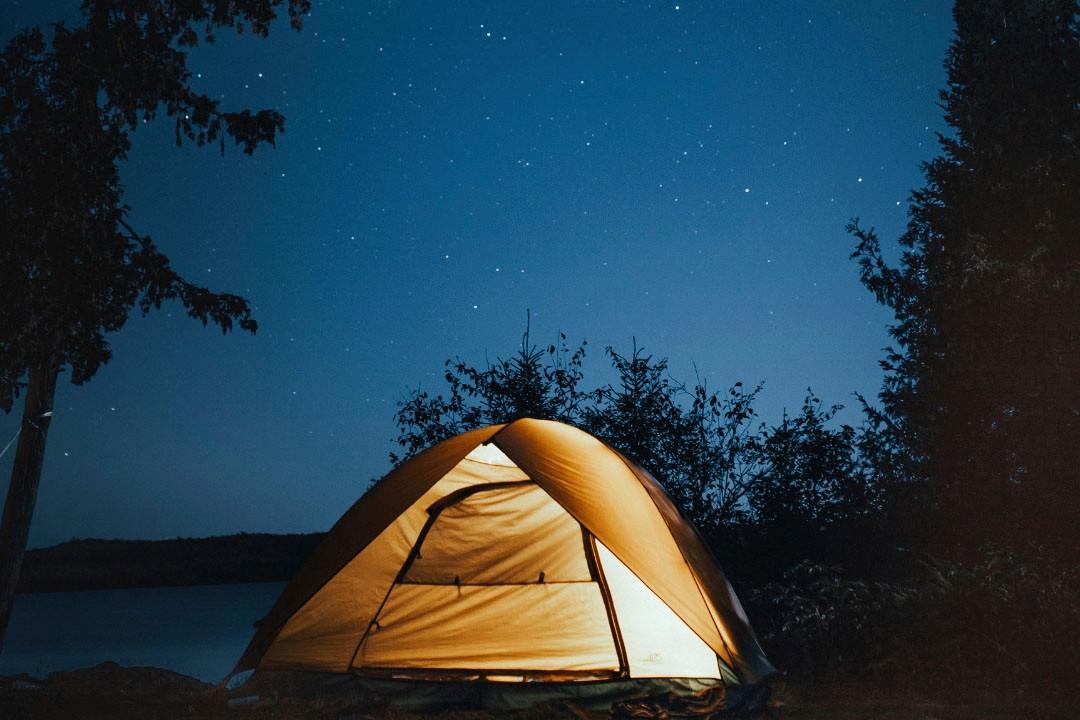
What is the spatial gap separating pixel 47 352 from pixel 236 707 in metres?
4.56

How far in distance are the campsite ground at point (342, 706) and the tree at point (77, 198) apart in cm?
304

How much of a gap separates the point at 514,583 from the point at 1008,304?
9428mm

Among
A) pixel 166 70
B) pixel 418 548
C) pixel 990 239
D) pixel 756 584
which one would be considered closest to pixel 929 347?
pixel 990 239

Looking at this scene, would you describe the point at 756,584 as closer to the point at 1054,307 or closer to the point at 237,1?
the point at 1054,307

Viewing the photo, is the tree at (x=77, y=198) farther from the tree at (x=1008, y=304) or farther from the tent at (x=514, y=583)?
the tree at (x=1008, y=304)

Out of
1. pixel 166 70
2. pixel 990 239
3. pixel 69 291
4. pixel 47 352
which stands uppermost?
pixel 166 70

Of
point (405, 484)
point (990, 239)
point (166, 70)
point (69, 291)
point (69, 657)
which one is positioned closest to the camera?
point (405, 484)

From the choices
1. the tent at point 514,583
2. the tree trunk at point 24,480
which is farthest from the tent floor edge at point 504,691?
the tree trunk at point 24,480

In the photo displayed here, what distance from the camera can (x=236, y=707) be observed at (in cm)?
552

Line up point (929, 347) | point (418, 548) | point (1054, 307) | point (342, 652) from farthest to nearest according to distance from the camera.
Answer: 1. point (929, 347)
2. point (1054, 307)
3. point (418, 548)
4. point (342, 652)

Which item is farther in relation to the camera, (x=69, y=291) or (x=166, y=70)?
(x=166, y=70)

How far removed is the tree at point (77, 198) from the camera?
8.06m

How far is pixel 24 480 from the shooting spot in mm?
8352

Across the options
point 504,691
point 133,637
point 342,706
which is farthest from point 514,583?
point 133,637
